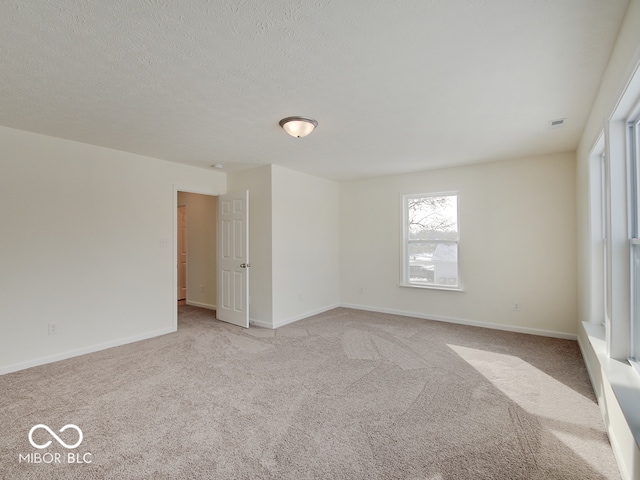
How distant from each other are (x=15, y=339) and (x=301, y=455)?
10.5ft

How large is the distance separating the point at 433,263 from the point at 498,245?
3.25 feet

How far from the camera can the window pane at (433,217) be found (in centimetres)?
507

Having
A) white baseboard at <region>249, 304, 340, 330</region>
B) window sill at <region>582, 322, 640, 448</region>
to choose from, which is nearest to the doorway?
white baseboard at <region>249, 304, 340, 330</region>

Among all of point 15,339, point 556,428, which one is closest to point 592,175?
point 556,428

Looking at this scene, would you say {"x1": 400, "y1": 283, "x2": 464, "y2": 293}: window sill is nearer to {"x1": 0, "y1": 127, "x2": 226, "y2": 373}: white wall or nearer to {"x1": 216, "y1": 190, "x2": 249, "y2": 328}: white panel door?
{"x1": 216, "y1": 190, "x2": 249, "y2": 328}: white panel door

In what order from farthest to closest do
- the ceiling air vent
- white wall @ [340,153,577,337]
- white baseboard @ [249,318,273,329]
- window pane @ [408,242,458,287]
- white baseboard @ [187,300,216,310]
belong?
white baseboard @ [187,300,216,310] → window pane @ [408,242,458,287] → white baseboard @ [249,318,273,329] → white wall @ [340,153,577,337] → the ceiling air vent

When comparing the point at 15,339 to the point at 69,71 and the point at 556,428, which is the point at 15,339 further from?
the point at 556,428

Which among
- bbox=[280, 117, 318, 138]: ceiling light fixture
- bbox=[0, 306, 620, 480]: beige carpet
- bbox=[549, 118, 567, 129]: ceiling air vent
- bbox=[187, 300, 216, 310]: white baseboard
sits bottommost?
bbox=[0, 306, 620, 480]: beige carpet

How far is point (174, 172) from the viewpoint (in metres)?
4.56

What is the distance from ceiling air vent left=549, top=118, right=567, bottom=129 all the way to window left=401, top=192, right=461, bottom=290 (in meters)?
1.87

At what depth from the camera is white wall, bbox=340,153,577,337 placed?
13.8ft

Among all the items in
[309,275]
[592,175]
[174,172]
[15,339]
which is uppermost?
[174,172]

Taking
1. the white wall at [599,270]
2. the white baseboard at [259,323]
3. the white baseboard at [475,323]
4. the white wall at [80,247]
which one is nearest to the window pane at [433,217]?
the white baseboard at [475,323]

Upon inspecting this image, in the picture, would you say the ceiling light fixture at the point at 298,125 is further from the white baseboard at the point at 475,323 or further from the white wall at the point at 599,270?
the white baseboard at the point at 475,323
